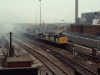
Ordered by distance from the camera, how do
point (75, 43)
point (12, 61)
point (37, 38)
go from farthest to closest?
point (37, 38), point (75, 43), point (12, 61)

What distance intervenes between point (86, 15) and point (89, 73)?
4555 cm

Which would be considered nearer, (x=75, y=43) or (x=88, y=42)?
(x=88, y=42)

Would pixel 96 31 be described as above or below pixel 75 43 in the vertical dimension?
above

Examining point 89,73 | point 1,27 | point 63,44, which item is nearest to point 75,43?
point 63,44

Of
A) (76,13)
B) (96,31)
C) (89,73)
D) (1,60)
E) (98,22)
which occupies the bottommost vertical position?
(89,73)

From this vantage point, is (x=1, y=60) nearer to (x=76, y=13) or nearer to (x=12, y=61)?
(x=12, y=61)

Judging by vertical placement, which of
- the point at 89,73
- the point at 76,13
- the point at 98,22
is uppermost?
the point at 76,13

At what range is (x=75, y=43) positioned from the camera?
33844 mm

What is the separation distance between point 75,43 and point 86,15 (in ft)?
86.2

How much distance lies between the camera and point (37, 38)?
1758 inches

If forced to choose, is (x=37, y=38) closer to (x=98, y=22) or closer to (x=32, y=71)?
(x=98, y=22)

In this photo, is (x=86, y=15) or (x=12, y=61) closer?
(x=12, y=61)

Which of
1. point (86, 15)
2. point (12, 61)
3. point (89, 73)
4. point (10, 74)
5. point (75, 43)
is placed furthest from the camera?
point (86, 15)

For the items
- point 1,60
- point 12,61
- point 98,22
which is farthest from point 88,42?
point 12,61
